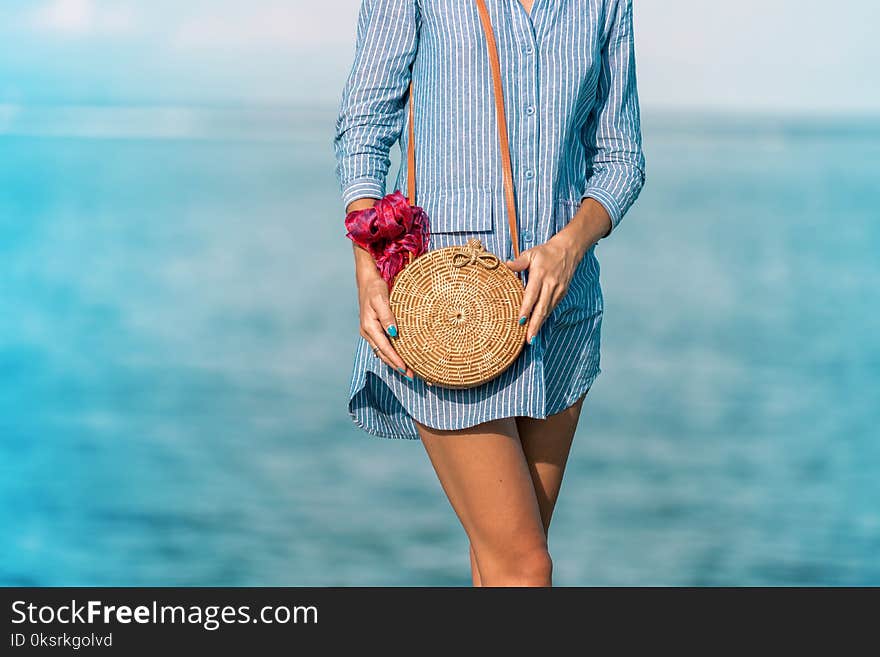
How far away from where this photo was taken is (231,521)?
5039 mm

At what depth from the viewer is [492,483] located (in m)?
2.20

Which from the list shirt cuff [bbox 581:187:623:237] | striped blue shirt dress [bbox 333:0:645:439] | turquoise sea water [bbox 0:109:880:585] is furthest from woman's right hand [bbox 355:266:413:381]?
turquoise sea water [bbox 0:109:880:585]

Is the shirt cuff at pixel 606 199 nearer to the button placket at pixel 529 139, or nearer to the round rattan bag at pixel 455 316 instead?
the button placket at pixel 529 139

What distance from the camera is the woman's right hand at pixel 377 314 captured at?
6.88 feet

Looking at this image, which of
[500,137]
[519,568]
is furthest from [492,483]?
[500,137]

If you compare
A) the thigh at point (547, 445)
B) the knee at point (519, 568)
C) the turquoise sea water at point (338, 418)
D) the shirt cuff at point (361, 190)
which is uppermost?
the turquoise sea water at point (338, 418)

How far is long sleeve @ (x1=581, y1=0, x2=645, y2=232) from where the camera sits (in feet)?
7.61

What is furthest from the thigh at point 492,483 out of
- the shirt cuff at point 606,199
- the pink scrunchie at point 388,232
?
the shirt cuff at point 606,199

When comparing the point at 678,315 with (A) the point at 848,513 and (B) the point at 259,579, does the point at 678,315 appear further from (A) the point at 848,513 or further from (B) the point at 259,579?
(B) the point at 259,579

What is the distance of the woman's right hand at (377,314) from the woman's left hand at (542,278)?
207 mm

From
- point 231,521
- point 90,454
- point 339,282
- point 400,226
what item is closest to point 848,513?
point 231,521

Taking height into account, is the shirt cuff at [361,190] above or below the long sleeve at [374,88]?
below

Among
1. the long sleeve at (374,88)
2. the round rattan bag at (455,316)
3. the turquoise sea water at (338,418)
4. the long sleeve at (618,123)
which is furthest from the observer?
the turquoise sea water at (338,418)

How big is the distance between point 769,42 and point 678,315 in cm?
3074
